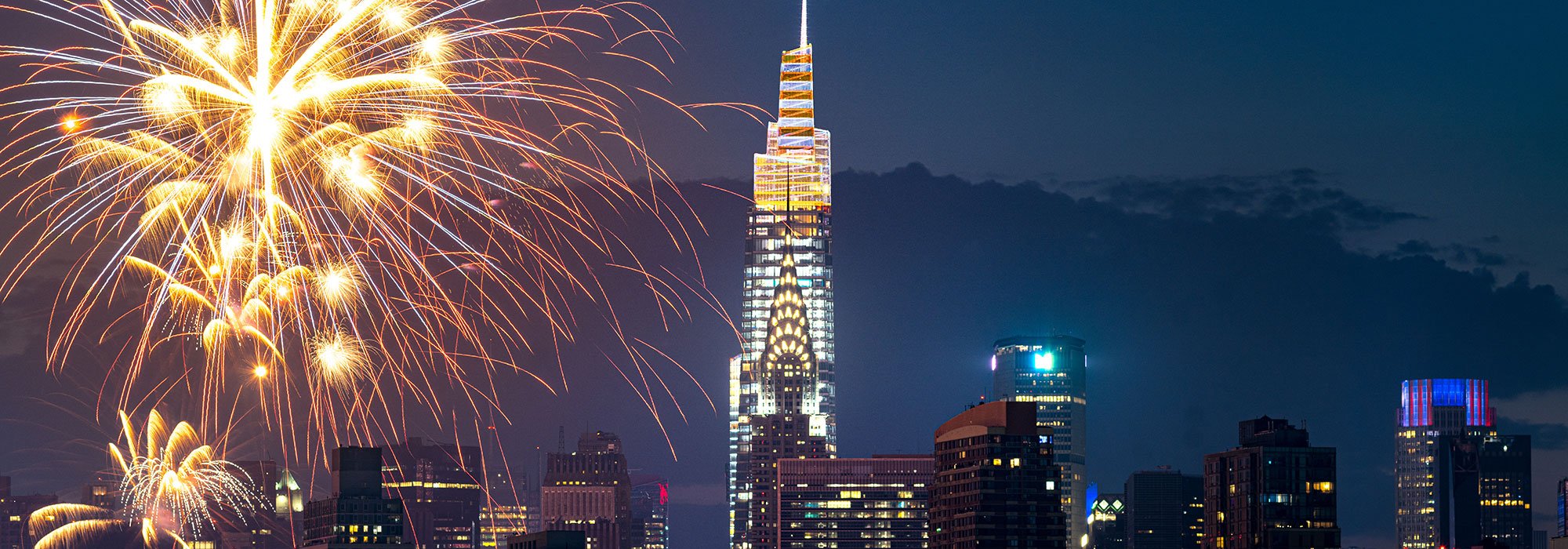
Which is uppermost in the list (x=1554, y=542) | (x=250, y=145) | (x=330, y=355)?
(x=250, y=145)

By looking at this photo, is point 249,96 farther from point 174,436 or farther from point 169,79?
point 174,436

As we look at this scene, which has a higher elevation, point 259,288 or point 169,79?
point 169,79

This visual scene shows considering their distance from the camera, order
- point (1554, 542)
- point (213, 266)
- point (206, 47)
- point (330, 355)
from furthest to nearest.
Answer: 1. point (1554, 542)
2. point (330, 355)
3. point (213, 266)
4. point (206, 47)

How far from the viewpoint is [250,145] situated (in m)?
128

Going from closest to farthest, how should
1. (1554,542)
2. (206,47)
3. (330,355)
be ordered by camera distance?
(206,47)
(330,355)
(1554,542)

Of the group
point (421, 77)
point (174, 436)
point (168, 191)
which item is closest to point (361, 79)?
point (421, 77)

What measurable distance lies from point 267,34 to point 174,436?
72845 millimetres

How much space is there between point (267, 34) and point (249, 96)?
3435mm

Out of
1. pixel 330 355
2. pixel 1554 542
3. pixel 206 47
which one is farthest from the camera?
pixel 1554 542

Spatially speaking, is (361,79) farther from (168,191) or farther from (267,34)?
(168,191)

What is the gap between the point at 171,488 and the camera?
646 ft

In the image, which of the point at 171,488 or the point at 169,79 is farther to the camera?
the point at 171,488

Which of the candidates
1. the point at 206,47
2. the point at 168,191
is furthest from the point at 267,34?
the point at 168,191

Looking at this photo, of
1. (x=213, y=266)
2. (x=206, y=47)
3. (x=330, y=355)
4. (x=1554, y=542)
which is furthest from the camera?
(x=1554, y=542)
